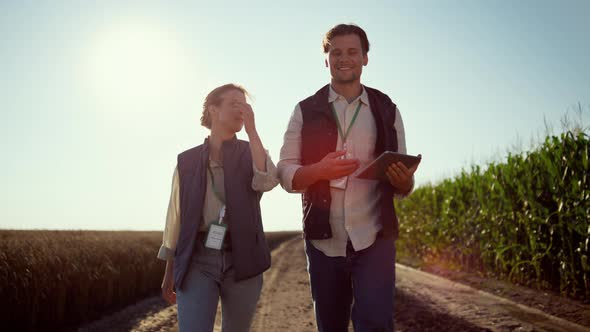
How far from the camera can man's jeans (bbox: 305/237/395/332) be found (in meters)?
2.65

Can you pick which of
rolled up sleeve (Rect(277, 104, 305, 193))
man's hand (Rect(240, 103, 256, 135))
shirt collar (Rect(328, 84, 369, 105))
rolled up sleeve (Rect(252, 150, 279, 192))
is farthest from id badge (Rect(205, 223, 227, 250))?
shirt collar (Rect(328, 84, 369, 105))

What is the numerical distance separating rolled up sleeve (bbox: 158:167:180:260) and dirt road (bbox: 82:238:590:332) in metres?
3.77

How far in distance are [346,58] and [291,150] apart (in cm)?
64

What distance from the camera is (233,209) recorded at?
117 inches

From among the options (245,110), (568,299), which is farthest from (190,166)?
(568,299)

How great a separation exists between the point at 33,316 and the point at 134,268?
3872 millimetres

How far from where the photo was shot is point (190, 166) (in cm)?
317

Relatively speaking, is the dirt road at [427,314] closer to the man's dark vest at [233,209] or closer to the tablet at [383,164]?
the man's dark vest at [233,209]

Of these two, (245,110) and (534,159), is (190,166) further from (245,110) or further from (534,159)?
(534,159)

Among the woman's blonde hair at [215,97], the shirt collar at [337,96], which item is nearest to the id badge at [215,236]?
the woman's blonde hair at [215,97]

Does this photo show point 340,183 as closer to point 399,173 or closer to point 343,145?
point 343,145

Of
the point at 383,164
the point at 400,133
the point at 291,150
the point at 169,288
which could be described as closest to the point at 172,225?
the point at 169,288

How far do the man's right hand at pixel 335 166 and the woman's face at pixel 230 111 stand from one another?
857 mm

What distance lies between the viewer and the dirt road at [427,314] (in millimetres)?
6066
